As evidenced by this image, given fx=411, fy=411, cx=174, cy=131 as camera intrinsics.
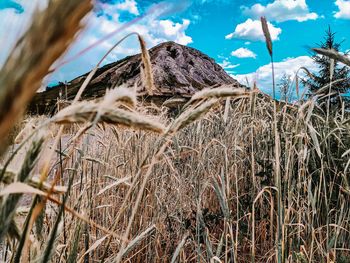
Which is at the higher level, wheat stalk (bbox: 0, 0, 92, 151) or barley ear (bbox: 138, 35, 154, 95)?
barley ear (bbox: 138, 35, 154, 95)

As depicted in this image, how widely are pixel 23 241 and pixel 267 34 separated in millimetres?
1057

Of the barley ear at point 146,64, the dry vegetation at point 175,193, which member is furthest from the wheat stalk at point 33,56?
the barley ear at point 146,64

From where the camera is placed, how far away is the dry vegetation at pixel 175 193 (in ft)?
2.22

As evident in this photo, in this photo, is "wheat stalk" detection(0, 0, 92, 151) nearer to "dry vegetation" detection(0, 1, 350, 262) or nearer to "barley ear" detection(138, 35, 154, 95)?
"dry vegetation" detection(0, 1, 350, 262)

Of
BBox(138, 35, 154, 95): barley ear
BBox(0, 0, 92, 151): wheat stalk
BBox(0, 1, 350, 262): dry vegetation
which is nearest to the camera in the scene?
BBox(0, 0, 92, 151): wheat stalk

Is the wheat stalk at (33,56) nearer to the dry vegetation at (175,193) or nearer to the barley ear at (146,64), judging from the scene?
the dry vegetation at (175,193)

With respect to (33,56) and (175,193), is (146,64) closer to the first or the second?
(33,56)

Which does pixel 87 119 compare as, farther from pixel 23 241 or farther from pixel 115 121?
pixel 23 241

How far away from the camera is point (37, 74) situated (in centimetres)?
37

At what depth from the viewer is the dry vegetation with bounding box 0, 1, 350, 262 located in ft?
2.22

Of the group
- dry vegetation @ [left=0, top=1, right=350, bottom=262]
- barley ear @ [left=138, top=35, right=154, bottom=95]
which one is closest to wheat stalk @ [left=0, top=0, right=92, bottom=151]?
dry vegetation @ [left=0, top=1, right=350, bottom=262]

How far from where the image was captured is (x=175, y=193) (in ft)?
10.1

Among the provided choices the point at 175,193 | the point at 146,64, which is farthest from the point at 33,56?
the point at 175,193

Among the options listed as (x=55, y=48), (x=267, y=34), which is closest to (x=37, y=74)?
(x=55, y=48)
